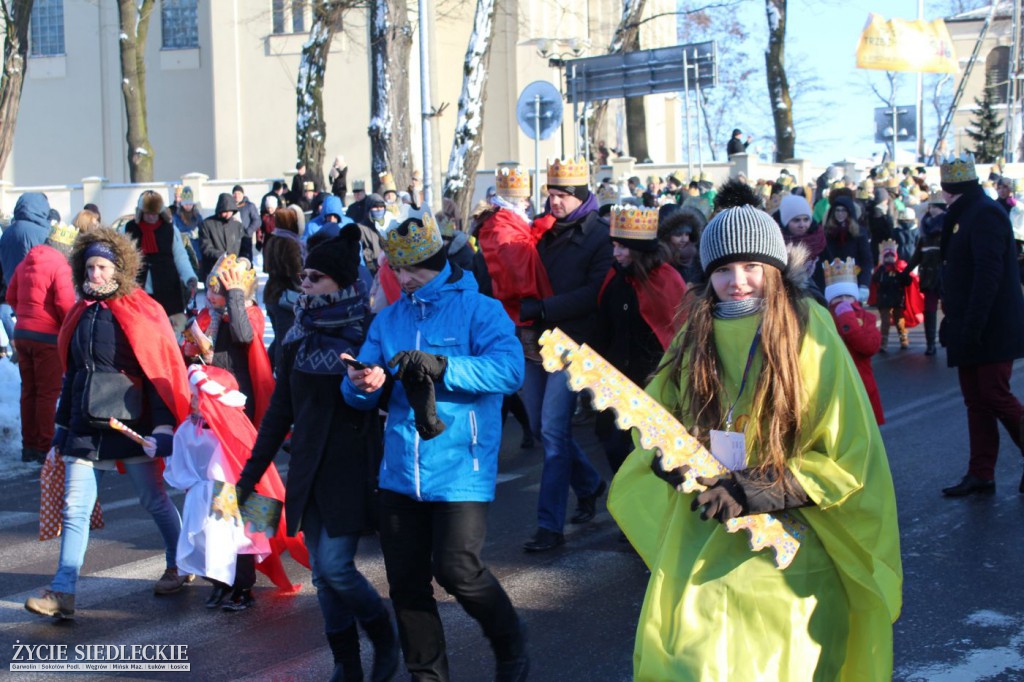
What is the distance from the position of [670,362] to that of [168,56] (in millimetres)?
44959

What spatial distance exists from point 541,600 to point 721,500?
2999 mm

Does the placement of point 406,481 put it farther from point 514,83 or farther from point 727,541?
point 514,83

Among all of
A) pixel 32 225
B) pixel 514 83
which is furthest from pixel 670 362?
pixel 514 83

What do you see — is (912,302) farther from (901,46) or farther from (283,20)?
(283,20)

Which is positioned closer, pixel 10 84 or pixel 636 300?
pixel 636 300

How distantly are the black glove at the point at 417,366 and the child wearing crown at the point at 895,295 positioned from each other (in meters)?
11.9

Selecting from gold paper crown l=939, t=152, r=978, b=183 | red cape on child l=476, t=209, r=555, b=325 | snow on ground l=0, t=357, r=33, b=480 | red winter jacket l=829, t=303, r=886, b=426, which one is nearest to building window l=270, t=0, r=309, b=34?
snow on ground l=0, t=357, r=33, b=480

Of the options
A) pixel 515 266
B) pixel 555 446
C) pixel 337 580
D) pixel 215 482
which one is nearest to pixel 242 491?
pixel 337 580

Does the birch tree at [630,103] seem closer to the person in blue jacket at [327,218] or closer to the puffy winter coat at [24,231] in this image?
the person in blue jacket at [327,218]

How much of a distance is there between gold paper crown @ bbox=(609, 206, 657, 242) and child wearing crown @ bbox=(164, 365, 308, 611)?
2190 millimetres

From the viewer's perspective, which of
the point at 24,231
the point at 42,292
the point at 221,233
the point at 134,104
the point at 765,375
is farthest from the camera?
the point at 134,104

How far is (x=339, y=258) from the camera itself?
5.43 metres

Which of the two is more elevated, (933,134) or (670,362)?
(933,134)

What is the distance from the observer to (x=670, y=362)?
4141 millimetres
